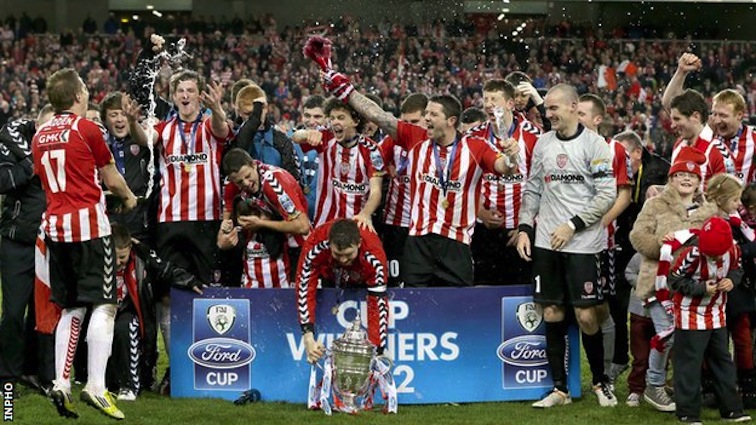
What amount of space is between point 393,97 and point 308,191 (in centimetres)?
1902

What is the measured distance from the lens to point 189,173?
8.73 metres

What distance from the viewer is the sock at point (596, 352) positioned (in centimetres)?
812

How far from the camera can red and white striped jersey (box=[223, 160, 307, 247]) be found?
827cm

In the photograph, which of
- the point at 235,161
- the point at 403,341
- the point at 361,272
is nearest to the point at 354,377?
the point at 403,341

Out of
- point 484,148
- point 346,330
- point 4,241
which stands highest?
point 484,148

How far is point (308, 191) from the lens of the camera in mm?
10031

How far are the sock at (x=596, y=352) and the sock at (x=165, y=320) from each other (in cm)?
286

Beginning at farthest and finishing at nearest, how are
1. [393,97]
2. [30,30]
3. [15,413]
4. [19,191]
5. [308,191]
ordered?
[30,30], [393,97], [308,191], [19,191], [15,413]

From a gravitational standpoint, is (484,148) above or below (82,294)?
above

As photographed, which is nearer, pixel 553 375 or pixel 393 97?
pixel 553 375

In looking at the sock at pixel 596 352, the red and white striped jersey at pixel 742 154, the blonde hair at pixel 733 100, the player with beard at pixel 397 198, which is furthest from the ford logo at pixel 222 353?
the blonde hair at pixel 733 100

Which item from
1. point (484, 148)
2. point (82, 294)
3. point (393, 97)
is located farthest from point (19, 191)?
point (393, 97)

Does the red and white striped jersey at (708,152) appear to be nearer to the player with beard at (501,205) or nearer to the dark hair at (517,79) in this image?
the player with beard at (501,205)

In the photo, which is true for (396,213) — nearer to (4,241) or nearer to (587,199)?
(587,199)
